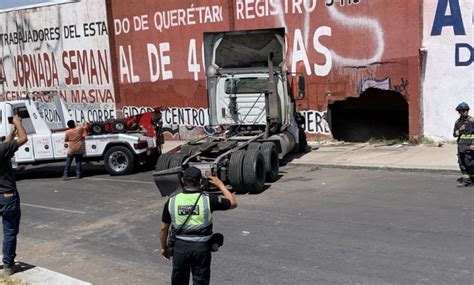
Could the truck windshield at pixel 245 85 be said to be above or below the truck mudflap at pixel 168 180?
above

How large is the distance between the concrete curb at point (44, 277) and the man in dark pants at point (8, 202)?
0.19 meters

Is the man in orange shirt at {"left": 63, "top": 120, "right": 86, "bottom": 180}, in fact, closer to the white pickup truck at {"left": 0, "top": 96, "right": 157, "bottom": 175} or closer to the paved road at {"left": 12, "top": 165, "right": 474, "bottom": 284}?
the white pickup truck at {"left": 0, "top": 96, "right": 157, "bottom": 175}

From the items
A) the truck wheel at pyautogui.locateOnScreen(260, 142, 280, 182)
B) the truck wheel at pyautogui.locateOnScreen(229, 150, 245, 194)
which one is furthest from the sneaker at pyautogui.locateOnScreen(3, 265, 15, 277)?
the truck wheel at pyautogui.locateOnScreen(260, 142, 280, 182)

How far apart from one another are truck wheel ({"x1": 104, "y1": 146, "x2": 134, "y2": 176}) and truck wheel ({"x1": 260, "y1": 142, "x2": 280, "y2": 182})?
14.6ft

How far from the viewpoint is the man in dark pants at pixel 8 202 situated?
7.07m

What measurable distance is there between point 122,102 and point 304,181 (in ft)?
44.1

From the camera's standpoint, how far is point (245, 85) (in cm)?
1573

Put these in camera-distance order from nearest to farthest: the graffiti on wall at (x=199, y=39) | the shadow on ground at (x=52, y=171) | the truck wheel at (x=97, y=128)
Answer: the truck wheel at (x=97, y=128) < the shadow on ground at (x=52, y=171) < the graffiti on wall at (x=199, y=39)

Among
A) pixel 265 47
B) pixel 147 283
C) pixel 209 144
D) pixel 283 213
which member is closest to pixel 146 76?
pixel 265 47

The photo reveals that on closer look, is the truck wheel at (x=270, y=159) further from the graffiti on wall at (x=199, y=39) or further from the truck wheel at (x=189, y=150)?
the graffiti on wall at (x=199, y=39)

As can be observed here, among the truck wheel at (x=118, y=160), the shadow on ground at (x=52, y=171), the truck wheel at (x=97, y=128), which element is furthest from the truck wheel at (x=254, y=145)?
the shadow on ground at (x=52, y=171)

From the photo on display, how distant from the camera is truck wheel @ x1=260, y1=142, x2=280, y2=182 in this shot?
12.9 meters

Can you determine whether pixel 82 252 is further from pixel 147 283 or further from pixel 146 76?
pixel 146 76

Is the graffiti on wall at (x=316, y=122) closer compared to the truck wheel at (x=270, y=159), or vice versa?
the truck wheel at (x=270, y=159)
